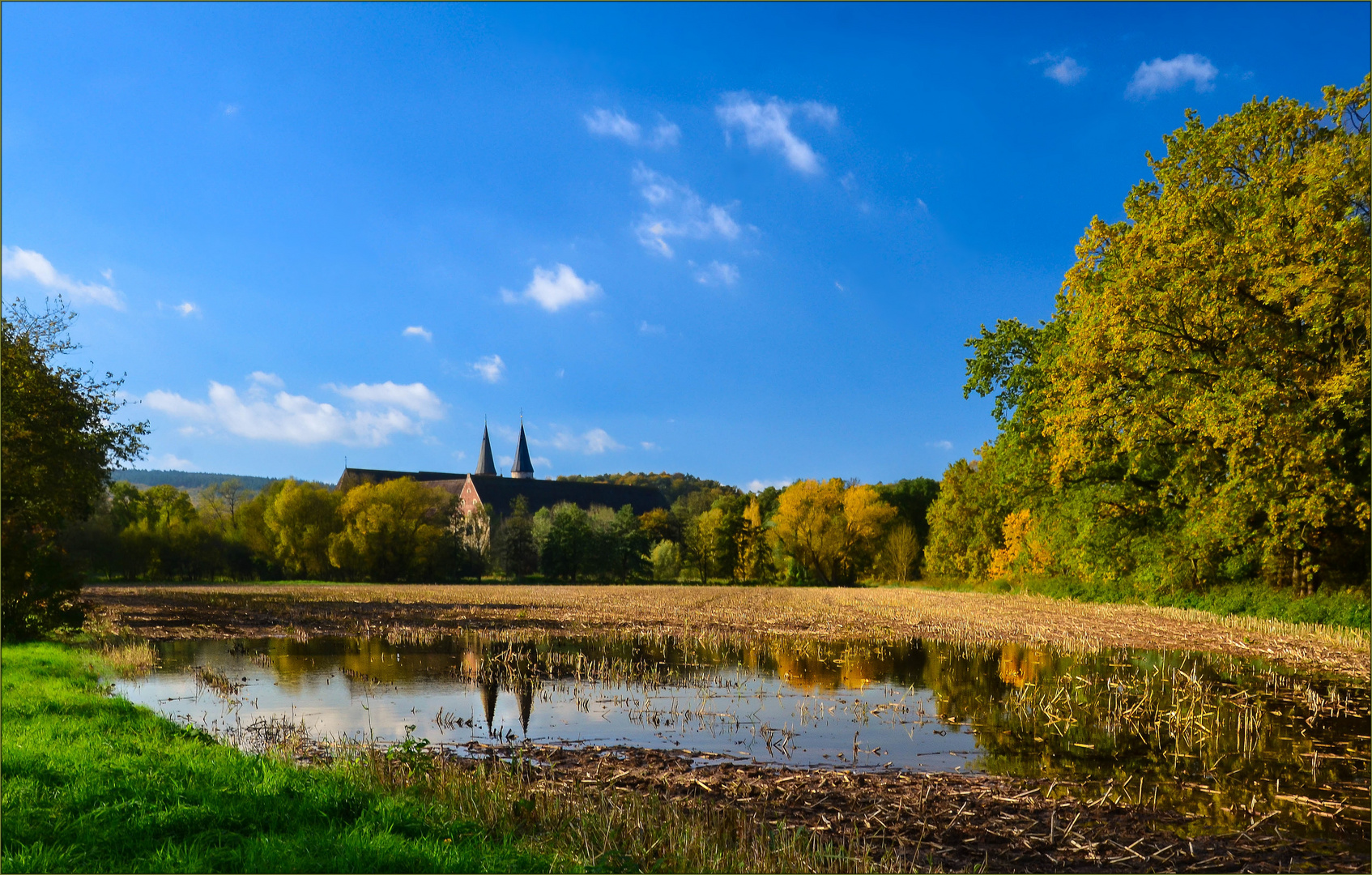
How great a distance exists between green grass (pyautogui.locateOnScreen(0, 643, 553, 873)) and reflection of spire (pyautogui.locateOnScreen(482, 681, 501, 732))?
3.68m

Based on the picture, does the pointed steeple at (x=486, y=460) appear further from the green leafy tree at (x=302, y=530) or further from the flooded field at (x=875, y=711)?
the flooded field at (x=875, y=711)

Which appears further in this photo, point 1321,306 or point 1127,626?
point 1127,626

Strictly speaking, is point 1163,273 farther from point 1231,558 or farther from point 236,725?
point 236,725

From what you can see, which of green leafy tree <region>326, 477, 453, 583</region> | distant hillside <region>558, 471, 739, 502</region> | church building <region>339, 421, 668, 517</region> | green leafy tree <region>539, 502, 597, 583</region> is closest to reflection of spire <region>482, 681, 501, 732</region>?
green leafy tree <region>326, 477, 453, 583</region>

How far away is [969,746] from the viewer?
438 inches

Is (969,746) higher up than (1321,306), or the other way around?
(1321,306)

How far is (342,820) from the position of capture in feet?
23.2

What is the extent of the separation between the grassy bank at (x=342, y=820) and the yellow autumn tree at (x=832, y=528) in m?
77.8

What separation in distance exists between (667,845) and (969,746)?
5869mm

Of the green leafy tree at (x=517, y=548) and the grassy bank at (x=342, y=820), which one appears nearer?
the grassy bank at (x=342, y=820)

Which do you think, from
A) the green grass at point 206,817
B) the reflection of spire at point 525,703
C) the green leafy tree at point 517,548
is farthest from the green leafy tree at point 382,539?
the green grass at point 206,817

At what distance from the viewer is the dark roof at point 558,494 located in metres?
115

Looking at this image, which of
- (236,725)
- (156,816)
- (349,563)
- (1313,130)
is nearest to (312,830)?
(156,816)

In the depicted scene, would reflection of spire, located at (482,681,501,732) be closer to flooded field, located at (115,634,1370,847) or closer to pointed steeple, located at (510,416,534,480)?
flooded field, located at (115,634,1370,847)
